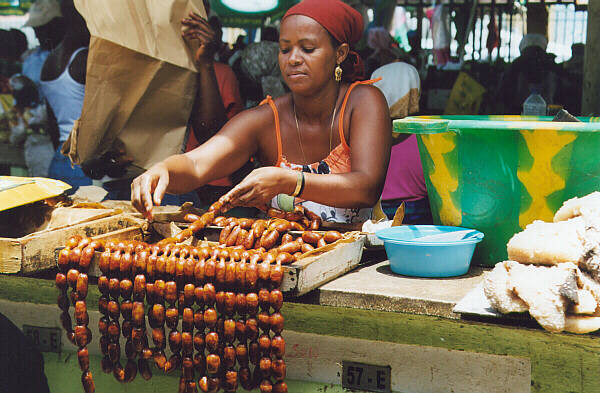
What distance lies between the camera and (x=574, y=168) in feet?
5.65

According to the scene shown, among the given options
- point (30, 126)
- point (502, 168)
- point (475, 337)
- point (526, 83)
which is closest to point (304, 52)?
point (502, 168)

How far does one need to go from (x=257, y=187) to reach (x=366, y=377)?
2.14 feet

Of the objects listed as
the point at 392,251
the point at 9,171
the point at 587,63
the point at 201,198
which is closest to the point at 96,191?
the point at 201,198

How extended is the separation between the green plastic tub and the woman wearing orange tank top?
0.42 meters

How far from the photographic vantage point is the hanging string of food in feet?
5.06

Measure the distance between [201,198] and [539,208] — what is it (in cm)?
213

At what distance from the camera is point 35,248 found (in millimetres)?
1853

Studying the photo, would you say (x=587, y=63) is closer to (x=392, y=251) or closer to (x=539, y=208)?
(x=539, y=208)

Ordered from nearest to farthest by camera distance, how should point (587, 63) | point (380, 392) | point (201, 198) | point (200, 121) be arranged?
1. point (380, 392)
2. point (200, 121)
3. point (201, 198)
4. point (587, 63)

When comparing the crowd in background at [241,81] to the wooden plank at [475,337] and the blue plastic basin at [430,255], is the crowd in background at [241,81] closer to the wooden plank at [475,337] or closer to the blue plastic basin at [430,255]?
the blue plastic basin at [430,255]

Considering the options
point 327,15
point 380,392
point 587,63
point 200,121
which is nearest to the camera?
point 380,392

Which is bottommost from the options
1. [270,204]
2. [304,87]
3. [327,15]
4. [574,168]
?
[270,204]

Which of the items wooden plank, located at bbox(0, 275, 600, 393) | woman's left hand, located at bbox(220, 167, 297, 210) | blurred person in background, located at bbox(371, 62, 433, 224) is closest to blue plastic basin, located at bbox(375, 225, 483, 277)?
wooden plank, located at bbox(0, 275, 600, 393)

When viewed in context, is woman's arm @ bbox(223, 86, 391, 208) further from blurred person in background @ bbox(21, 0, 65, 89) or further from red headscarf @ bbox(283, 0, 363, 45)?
blurred person in background @ bbox(21, 0, 65, 89)
